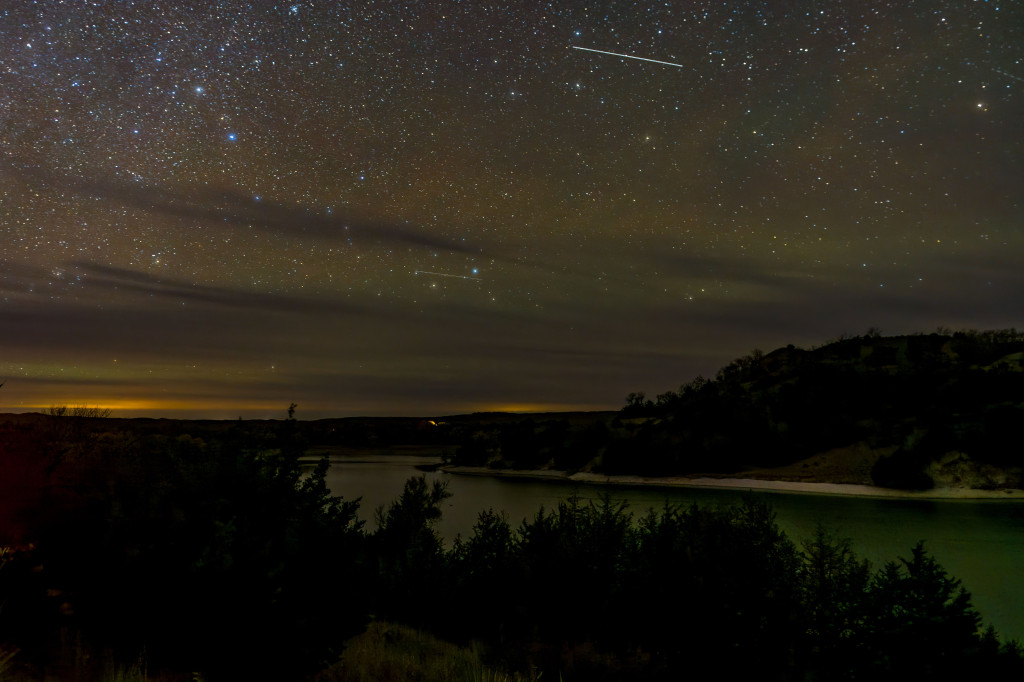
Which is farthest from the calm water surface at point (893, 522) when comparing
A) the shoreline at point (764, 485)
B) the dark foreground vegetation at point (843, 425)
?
the dark foreground vegetation at point (843, 425)

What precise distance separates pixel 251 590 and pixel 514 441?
4088 inches

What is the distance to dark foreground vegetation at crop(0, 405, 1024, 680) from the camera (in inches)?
211

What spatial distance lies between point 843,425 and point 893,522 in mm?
49342

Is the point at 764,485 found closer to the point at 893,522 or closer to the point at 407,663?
the point at 893,522

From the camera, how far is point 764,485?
76.1 m

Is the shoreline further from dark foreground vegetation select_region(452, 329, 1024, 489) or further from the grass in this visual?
the grass

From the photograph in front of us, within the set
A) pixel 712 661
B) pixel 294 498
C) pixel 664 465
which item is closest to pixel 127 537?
pixel 294 498

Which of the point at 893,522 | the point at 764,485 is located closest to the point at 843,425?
the point at 764,485

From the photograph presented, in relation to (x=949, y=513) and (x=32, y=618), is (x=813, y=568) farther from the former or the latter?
(x=949, y=513)

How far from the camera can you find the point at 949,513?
49.2 metres

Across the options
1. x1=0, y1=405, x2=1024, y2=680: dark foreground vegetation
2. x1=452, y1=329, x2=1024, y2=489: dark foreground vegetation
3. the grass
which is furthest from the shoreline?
the grass

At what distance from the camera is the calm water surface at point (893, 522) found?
2127 cm

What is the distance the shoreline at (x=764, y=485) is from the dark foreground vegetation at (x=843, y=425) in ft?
5.35

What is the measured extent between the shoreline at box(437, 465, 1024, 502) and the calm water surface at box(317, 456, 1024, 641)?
411 cm
